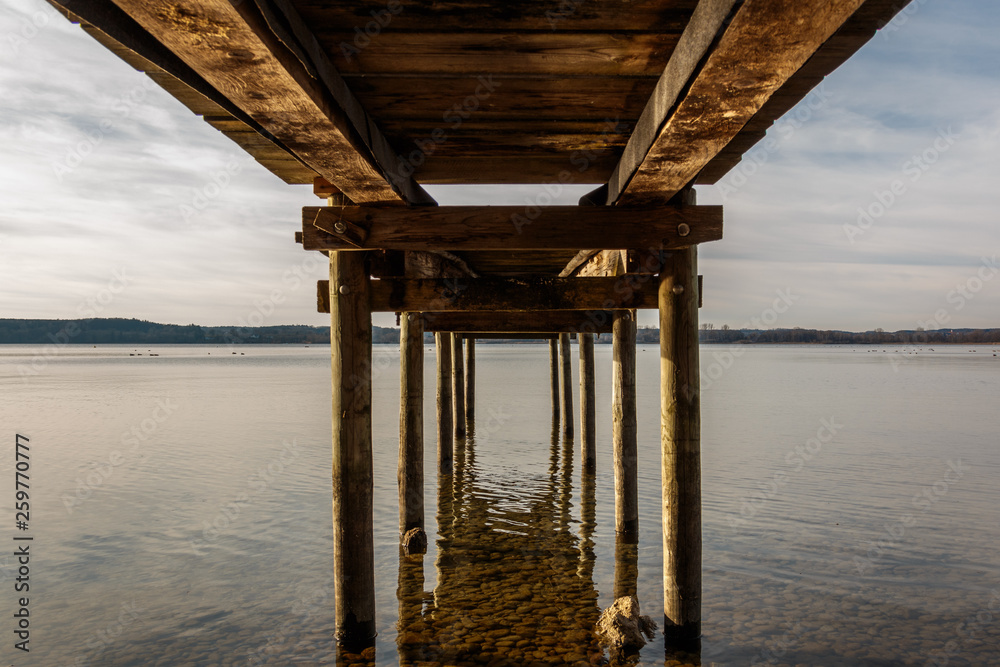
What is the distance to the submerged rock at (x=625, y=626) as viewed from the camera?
5109mm

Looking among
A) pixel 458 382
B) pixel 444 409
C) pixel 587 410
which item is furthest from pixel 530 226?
pixel 458 382

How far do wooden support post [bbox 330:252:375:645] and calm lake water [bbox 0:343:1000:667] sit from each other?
933 millimetres

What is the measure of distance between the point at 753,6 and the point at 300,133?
6.21 feet

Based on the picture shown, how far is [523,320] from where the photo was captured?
29.8 feet

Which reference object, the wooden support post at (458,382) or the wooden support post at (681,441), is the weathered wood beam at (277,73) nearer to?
the wooden support post at (681,441)

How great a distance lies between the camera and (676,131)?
9.19ft

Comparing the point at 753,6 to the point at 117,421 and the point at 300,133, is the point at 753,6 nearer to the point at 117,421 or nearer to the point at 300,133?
the point at 300,133

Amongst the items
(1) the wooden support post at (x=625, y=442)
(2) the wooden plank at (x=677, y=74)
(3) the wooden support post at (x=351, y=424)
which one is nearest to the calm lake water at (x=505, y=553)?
(1) the wooden support post at (x=625, y=442)

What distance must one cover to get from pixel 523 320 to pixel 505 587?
12.5 feet

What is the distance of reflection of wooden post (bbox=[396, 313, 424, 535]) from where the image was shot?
314 inches

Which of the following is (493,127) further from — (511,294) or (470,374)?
(470,374)

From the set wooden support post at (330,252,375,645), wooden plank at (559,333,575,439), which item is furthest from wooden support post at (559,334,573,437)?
wooden support post at (330,252,375,645)

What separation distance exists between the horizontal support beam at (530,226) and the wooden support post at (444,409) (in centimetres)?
731

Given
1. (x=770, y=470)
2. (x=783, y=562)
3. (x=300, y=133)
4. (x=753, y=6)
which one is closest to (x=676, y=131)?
(x=753, y=6)
